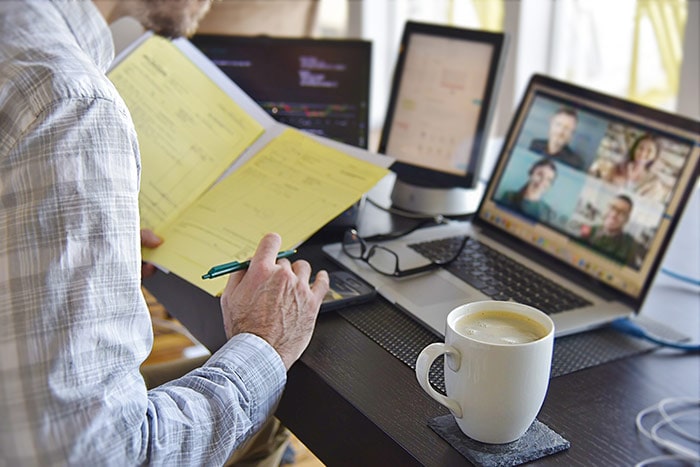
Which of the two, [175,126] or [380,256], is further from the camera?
[175,126]

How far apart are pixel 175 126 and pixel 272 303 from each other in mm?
518

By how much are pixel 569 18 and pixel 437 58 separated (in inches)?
66.9

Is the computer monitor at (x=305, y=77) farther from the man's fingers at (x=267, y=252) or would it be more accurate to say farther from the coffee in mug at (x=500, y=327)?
the coffee in mug at (x=500, y=327)

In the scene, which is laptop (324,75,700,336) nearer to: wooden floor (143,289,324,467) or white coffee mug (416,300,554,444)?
white coffee mug (416,300,554,444)

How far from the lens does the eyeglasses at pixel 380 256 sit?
1.19 metres

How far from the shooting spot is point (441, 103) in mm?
1501

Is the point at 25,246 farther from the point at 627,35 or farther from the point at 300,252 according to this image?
the point at 627,35

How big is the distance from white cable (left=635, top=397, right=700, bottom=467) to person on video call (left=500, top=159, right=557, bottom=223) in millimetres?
395

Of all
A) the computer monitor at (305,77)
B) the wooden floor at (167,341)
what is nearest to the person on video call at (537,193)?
the computer monitor at (305,77)

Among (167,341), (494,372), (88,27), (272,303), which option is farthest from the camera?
(167,341)

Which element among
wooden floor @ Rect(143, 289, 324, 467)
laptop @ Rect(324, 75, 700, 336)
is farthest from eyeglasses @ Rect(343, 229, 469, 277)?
wooden floor @ Rect(143, 289, 324, 467)

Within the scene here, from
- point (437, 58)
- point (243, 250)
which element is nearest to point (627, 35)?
point (437, 58)

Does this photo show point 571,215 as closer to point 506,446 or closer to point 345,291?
point 345,291

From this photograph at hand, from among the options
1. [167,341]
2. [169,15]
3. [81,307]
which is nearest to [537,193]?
[169,15]
